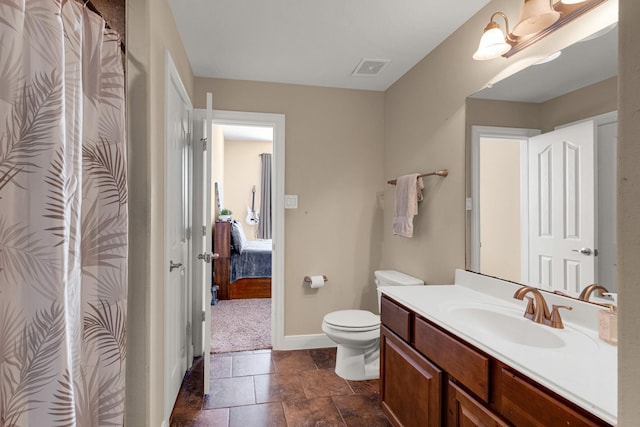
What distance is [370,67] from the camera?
104 inches

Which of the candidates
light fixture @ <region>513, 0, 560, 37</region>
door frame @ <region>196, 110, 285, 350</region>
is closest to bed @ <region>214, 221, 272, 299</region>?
door frame @ <region>196, 110, 285, 350</region>

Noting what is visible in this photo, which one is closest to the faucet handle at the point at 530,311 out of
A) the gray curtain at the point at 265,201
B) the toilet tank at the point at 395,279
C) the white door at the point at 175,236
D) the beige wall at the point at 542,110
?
the beige wall at the point at 542,110

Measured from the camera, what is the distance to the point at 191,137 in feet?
8.59

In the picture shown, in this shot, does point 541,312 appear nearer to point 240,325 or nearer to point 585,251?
point 585,251

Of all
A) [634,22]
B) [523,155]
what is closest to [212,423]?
[523,155]

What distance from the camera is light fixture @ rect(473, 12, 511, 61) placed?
1.63 metres

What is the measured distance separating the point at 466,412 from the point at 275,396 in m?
1.36

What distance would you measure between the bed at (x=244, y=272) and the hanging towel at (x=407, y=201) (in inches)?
95.0

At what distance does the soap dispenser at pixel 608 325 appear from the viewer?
1.15 meters

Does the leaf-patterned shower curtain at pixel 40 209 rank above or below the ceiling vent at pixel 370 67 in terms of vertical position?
below

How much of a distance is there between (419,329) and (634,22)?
1336 millimetres

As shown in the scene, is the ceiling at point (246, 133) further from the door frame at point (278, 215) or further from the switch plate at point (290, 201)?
the switch plate at point (290, 201)

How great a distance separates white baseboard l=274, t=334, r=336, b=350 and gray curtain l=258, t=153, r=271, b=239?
3.66 metres

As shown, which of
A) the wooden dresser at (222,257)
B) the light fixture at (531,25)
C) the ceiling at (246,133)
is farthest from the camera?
the ceiling at (246,133)
